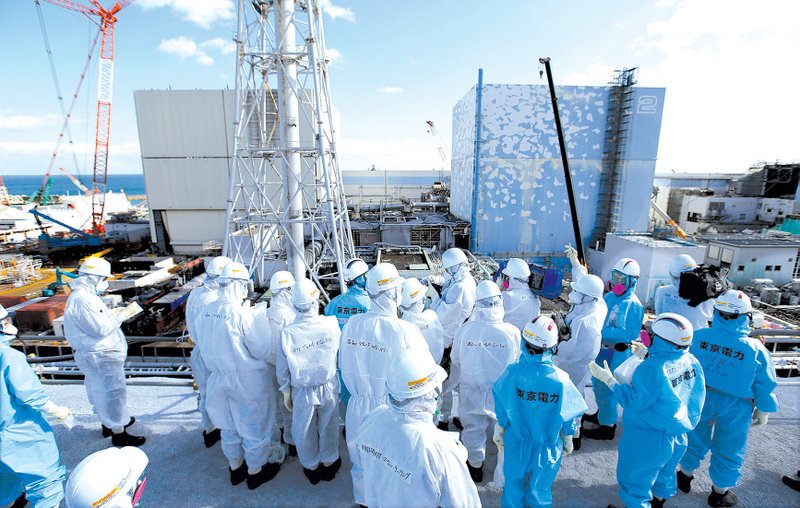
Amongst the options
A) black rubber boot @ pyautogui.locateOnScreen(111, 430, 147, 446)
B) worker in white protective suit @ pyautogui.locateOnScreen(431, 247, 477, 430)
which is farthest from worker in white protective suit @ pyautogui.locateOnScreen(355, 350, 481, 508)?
black rubber boot @ pyautogui.locateOnScreen(111, 430, 147, 446)

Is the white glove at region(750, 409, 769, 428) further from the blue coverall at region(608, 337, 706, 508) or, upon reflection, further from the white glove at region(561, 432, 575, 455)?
the white glove at region(561, 432, 575, 455)

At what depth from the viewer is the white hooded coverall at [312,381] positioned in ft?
12.2

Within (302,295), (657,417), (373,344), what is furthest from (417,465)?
(657,417)

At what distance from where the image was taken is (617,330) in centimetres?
472

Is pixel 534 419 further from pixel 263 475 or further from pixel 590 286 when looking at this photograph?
pixel 263 475

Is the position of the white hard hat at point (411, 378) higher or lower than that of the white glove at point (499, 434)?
higher

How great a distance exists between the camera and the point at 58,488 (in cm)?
359

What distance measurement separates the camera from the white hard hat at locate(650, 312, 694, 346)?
3.01m

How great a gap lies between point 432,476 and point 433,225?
19.4 m

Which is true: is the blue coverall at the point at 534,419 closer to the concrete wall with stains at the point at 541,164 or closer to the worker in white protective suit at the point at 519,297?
the worker in white protective suit at the point at 519,297

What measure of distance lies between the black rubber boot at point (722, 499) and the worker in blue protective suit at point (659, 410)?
588 mm

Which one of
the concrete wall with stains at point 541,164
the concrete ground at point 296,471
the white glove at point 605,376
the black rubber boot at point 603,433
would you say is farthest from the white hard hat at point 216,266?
the concrete wall with stains at point 541,164

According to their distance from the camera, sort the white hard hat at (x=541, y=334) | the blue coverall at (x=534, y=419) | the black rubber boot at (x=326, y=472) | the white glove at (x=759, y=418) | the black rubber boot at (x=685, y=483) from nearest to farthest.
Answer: the white hard hat at (x=541, y=334), the blue coverall at (x=534, y=419), the white glove at (x=759, y=418), the black rubber boot at (x=685, y=483), the black rubber boot at (x=326, y=472)

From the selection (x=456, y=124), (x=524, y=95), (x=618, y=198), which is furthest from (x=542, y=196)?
(x=456, y=124)
